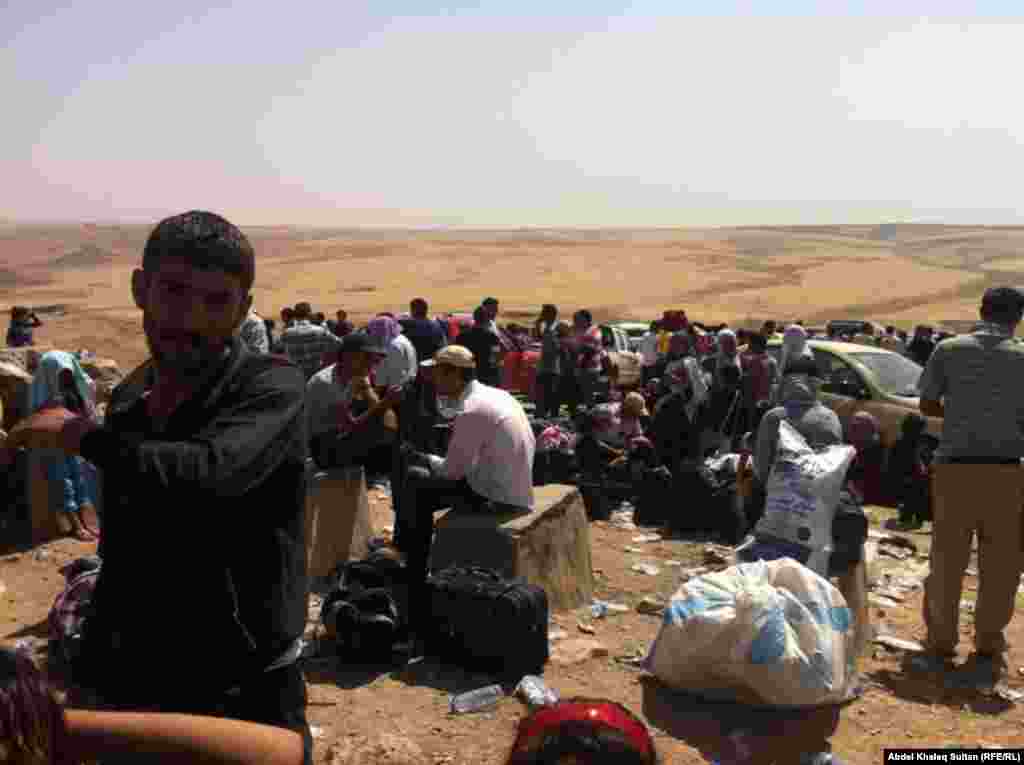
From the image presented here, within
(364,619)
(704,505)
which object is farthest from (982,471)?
(364,619)

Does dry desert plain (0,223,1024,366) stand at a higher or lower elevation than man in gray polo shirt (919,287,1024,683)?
lower

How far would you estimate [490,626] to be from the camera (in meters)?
5.21

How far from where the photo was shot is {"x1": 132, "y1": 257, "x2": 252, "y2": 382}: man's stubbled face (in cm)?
176

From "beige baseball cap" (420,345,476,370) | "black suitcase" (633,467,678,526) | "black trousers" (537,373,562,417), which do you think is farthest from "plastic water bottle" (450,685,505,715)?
"black trousers" (537,373,562,417)

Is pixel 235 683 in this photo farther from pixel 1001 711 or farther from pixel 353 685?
pixel 1001 711

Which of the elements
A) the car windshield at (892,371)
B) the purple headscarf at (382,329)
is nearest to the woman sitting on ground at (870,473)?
the car windshield at (892,371)

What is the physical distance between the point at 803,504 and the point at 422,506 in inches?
81.4

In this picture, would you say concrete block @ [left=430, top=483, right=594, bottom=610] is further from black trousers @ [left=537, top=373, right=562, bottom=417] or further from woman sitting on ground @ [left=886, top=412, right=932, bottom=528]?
black trousers @ [left=537, top=373, right=562, bottom=417]

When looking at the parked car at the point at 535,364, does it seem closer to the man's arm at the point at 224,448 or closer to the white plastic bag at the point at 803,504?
the white plastic bag at the point at 803,504

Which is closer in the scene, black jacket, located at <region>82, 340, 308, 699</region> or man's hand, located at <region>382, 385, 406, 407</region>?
black jacket, located at <region>82, 340, 308, 699</region>

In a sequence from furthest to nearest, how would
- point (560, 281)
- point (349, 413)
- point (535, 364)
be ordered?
point (560, 281)
point (535, 364)
point (349, 413)

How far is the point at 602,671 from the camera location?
18.0 ft

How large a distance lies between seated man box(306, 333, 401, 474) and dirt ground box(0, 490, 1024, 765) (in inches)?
65.5

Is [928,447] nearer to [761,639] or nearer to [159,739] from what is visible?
[761,639]
